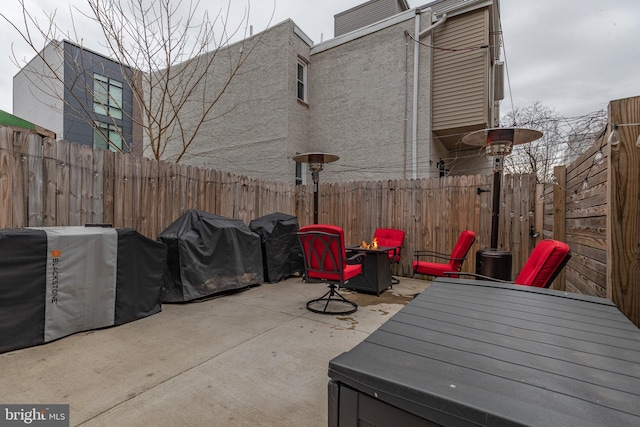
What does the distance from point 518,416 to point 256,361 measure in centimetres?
230

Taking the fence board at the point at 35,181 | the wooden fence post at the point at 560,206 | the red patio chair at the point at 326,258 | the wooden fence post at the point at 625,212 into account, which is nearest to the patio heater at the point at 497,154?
the wooden fence post at the point at 560,206

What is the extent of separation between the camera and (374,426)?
0.93 meters

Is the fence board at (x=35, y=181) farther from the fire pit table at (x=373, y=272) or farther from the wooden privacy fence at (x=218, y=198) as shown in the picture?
the fire pit table at (x=373, y=272)

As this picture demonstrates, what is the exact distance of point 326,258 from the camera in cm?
402

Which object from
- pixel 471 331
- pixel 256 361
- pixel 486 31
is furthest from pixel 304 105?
pixel 471 331

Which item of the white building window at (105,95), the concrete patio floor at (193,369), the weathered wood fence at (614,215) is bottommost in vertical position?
the concrete patio floor at (193,369)

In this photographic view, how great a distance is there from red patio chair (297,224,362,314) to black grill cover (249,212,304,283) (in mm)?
1794

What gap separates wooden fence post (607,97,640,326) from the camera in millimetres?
1849

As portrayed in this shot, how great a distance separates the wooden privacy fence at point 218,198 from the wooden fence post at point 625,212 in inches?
146

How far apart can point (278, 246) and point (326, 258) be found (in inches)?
86.1

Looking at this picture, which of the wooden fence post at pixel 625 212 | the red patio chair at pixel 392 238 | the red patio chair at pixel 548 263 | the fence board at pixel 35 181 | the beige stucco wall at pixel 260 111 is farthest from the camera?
the beige stucco wall at pixel 260 111

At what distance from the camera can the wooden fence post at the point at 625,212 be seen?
1.85 meters

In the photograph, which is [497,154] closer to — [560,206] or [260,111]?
[560,206]

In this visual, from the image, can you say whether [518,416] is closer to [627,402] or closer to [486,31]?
[627,402]
